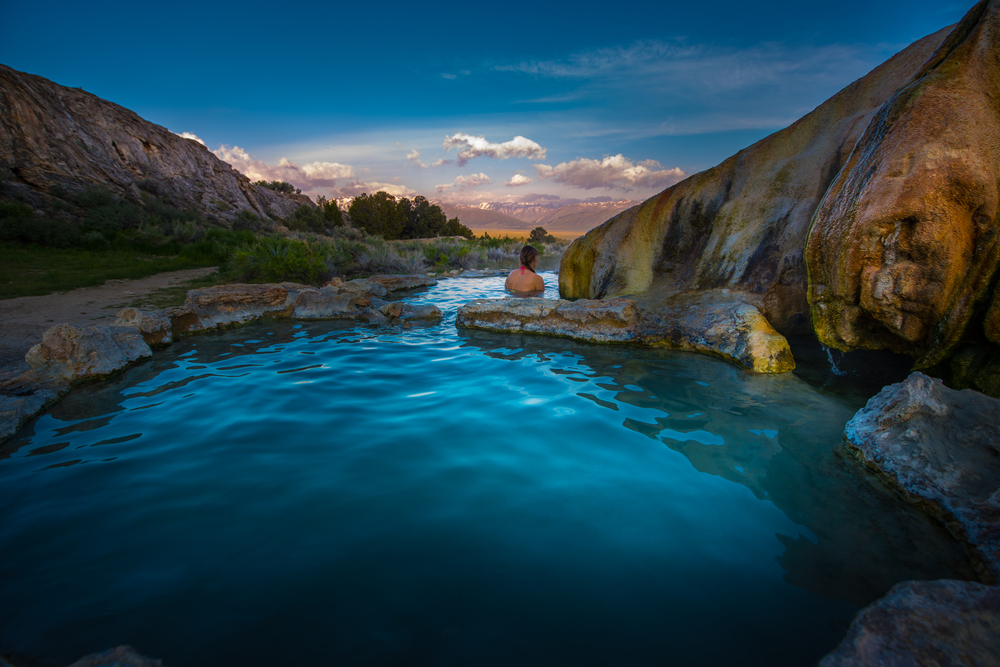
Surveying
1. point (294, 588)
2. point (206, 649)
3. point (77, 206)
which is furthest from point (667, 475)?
point (77, 206)

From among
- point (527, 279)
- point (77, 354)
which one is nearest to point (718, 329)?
point (527, 279)

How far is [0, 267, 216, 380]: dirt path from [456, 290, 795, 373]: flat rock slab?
18.0 feet

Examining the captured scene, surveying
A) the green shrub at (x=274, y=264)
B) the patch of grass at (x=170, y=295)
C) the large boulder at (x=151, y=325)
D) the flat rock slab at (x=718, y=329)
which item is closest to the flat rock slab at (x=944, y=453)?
the flat rock slab at (x=718, y=329)

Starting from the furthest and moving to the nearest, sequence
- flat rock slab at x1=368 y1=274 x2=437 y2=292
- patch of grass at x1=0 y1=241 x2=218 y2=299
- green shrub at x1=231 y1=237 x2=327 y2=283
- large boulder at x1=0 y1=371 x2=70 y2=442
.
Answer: flat rock slab at x1=368 y1=274 x2=437 y2=292
green shrub at x1=231 y1=237 x2=327 y2=283
patch of grass at x1=0 y1=241 x2=218 y2=299
large boulder at x1=0 y1=371 x2=70 y2=442

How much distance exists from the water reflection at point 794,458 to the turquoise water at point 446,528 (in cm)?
2

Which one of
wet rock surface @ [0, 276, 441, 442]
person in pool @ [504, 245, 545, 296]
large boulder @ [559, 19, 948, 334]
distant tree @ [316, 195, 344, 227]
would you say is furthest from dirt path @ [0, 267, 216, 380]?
distant tree @ [316, 195, 344, 227]

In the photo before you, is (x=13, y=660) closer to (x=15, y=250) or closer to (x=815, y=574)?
(x=815, y=574)

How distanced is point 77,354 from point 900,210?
24.7 feet

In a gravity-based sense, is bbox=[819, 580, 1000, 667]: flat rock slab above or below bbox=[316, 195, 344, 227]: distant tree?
below

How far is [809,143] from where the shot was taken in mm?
5523

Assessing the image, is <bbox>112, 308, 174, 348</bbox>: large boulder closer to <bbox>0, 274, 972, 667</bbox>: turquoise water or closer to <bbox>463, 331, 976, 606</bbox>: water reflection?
<bbox>0, 274, 972, 667</bbox>: turquoise water

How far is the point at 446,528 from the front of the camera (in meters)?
2.15

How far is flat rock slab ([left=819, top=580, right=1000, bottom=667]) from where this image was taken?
3.95 ft

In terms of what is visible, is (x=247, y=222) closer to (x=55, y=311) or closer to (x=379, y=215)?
(x=379, y=215)
